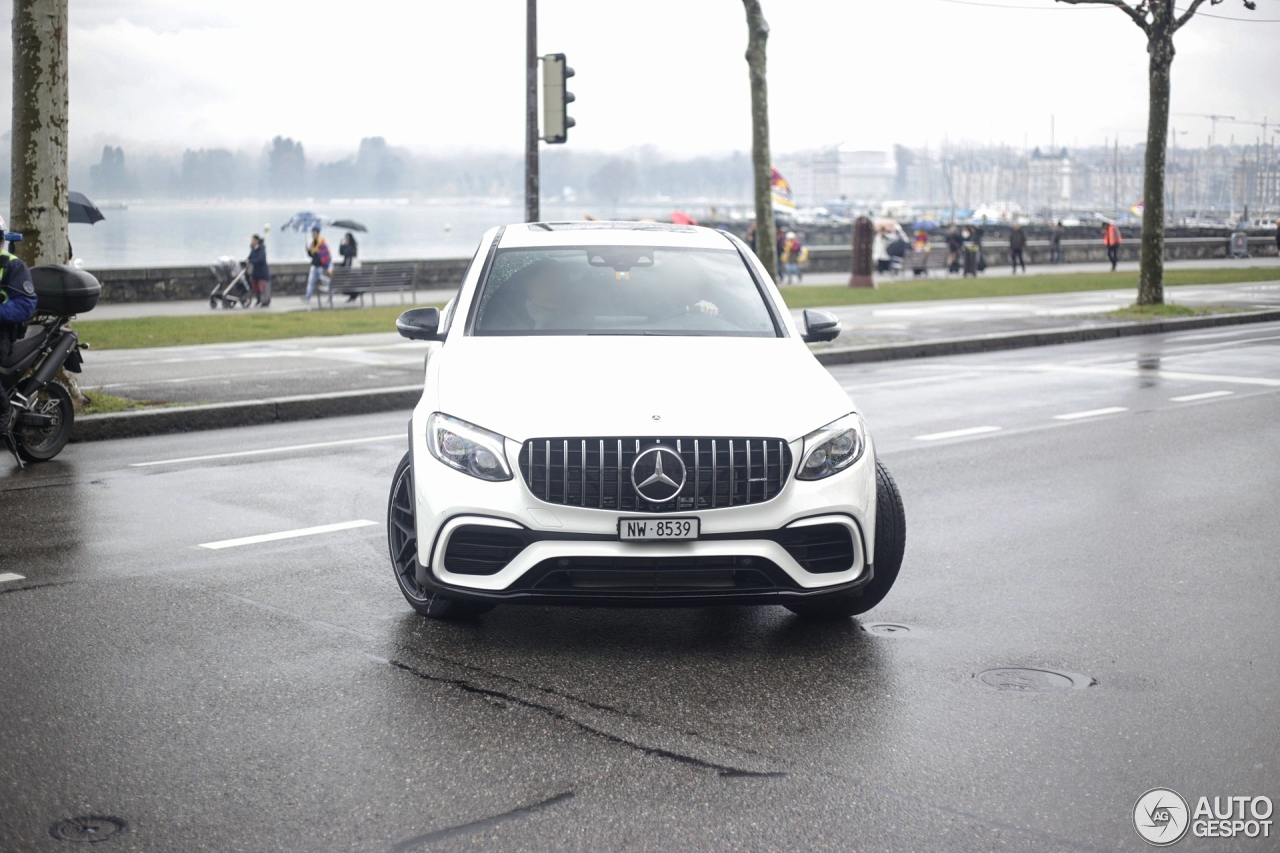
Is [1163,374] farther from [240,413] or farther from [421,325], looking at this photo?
[421,325]

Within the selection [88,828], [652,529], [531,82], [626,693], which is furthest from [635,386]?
[531,82]

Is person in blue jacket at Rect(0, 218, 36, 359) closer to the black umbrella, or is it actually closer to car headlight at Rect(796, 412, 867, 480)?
car headlight at Rect(796, 412, 867, 480)

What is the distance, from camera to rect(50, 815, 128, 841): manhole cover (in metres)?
3.88

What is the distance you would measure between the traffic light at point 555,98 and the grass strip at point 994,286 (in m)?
8.61

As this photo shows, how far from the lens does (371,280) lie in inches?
1195

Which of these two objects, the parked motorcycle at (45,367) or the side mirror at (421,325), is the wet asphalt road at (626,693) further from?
the parked motorcycle at (45,367)

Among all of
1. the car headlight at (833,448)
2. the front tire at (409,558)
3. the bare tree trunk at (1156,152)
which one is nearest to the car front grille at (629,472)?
the car headlight at (833,448)

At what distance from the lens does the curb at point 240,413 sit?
39.8 ft

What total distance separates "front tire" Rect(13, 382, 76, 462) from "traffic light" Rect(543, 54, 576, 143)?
388 inches

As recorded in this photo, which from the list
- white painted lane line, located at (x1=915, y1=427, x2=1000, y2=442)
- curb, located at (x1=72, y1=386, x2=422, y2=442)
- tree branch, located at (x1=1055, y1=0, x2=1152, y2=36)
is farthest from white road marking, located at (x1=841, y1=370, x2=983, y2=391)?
tree branch, located at (x1=1055, y1=0, x2=1152, y2=36)

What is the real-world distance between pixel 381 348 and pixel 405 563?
43.9ft

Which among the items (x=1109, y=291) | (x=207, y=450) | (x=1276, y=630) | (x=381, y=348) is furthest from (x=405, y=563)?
(x=1109, y=291)

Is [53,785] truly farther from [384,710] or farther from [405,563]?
[405,563]

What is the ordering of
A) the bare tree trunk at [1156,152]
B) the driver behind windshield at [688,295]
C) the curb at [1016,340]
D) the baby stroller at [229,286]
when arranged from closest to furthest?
the driver behind windshield at [688,295], the curb at [1016,340], the bare tree trunk at [1156,152], the baby stroller at [229,286]
